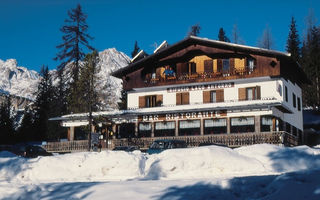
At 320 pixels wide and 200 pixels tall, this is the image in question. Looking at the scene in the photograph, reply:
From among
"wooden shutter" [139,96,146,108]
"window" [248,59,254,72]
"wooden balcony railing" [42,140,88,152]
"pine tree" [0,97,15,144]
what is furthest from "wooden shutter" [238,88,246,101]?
"pine tree" [0,97,15,144]

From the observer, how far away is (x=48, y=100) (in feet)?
210

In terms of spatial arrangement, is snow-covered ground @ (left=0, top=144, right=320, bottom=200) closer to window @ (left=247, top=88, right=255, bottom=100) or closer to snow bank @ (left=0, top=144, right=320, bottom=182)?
snow bank @ (left=0, top=144, right=320, bottom=182)

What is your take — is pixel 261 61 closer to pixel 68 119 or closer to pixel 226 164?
pixel 68 119

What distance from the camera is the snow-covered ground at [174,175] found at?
9562mm

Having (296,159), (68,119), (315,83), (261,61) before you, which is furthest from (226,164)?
(315,83)

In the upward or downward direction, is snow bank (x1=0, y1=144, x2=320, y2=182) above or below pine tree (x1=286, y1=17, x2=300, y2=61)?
below

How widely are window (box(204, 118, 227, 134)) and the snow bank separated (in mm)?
19533

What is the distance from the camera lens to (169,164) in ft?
52.2

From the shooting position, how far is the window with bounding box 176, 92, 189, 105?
4034cm

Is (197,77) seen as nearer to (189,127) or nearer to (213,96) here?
(213,96)

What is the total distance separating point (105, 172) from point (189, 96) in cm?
2357

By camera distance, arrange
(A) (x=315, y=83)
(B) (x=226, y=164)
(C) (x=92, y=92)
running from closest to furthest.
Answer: (B) (x=226, y=164)
(C) (x=92, y=92)
(A) (x=315, y=83)

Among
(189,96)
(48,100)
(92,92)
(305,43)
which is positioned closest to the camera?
(92,92)

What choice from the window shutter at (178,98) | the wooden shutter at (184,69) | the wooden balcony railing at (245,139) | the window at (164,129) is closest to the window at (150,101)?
the window shutter at (178,98)
